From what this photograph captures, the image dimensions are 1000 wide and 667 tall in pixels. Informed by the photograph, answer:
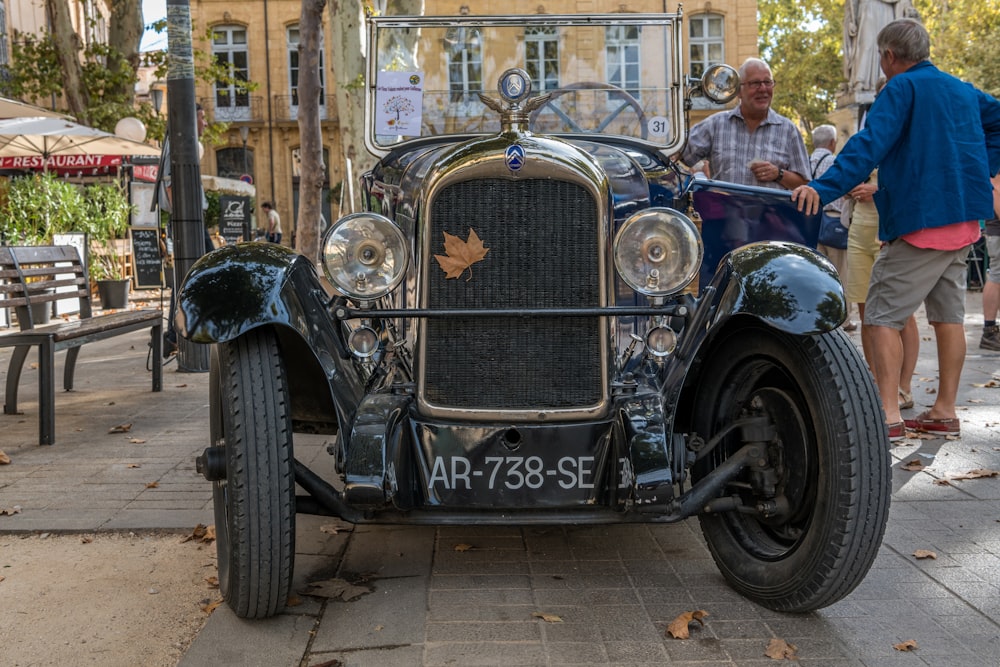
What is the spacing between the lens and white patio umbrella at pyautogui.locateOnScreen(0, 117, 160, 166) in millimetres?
12453

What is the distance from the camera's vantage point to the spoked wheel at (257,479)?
2.87 metres

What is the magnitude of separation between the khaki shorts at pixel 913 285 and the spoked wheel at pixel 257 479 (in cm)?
335

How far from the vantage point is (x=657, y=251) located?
3.16 meters

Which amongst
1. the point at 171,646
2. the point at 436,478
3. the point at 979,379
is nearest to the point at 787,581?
the point at 436,478

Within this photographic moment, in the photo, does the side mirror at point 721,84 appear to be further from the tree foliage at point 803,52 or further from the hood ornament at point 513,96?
the tree foliage at point 803,52

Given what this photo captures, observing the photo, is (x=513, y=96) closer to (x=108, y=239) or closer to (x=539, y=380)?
(x=539, y=380)

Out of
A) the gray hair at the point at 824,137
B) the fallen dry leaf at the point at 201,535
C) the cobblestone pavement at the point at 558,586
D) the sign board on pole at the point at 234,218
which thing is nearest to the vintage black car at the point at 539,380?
the cobblestone pavement at the point at 558,586

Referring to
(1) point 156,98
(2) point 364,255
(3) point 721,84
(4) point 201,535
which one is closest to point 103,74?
(1) point 156,98

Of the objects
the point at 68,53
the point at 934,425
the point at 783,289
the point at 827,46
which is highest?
the point at 827,46

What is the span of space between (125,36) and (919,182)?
1759 cm

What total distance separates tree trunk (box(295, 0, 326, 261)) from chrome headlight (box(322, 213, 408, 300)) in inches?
409

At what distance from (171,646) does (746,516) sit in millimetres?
1844

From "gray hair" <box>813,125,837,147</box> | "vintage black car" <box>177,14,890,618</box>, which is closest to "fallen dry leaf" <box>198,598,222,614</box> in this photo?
"vintage black car" <box>177,14,890,618</box>

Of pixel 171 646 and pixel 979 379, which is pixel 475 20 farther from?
pixel 979 379
